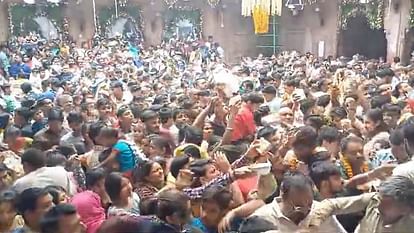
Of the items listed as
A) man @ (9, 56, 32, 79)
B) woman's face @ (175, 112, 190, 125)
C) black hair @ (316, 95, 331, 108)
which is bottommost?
man @ (9, 56, 32, 79)

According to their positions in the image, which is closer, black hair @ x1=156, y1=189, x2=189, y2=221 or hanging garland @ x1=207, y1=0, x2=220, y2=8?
black hair @ x1=156, y1=189, x2=189, y2=221

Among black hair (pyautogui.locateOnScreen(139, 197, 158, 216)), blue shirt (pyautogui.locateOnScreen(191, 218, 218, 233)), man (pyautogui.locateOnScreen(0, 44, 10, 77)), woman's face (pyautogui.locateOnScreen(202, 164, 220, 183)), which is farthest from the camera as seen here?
man (pyautogui.locateOnScreen(0, 44, 10, 77))

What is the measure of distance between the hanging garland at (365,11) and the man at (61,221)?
14481 millimetres

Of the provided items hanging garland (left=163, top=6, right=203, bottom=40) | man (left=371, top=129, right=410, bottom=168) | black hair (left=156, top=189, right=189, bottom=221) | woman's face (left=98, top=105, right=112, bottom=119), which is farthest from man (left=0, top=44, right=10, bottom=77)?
black hair (left=156, top=189, right=189, bottom=221)

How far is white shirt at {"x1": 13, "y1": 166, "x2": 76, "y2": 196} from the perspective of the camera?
401 centimetres

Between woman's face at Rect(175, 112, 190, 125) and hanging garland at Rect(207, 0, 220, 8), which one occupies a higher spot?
hanging garland at Rect(207, 0, 220, 8)

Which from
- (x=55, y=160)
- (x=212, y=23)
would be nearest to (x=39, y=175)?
(x=55, y=160)

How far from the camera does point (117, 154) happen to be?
453 centimetres

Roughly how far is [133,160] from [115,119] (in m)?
1.66

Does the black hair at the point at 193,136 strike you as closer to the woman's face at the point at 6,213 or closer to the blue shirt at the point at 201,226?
the blue shirt at the point at 201,226

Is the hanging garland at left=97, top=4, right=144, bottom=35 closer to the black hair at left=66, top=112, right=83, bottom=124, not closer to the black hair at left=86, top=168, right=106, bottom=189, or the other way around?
the black hair at left=66, top=112, right=83, bottom=124

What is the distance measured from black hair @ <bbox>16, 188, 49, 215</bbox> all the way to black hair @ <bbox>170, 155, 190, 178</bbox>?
2.98 feet

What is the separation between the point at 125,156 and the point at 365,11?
13773 millimetres

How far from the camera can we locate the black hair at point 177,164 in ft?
13.3
